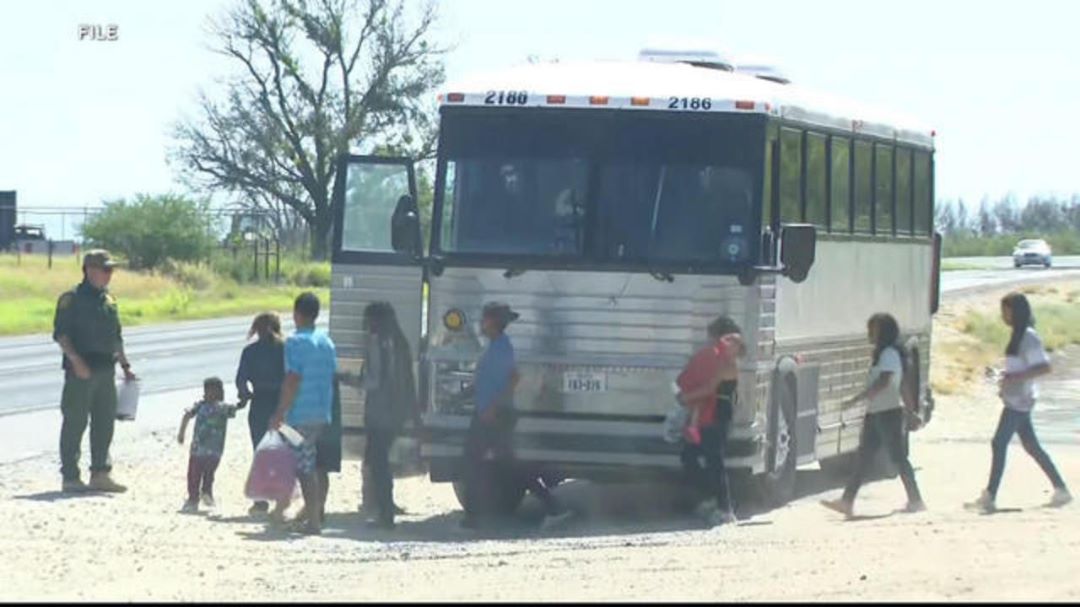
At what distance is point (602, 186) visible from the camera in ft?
55.3

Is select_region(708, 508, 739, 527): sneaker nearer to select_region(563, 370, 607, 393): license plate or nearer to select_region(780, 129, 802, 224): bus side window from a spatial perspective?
select_region(563, 370, 607, 393): license plate

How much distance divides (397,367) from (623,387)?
171cm

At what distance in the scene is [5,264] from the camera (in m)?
71.7

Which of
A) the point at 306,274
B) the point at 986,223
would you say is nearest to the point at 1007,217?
the point at 986,223

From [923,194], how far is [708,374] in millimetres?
7472

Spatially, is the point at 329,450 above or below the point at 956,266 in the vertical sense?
below

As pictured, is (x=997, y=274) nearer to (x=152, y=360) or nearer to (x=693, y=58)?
(x=152, y=360)

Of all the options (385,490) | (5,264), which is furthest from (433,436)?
(5,264)

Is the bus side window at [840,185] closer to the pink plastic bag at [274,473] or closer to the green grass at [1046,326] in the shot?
the pink plastic bag at [274,473]

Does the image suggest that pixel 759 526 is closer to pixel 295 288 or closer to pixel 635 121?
pixel 635 121

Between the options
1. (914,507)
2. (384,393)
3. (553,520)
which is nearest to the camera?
(384,393)

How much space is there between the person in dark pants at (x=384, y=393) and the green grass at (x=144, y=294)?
120ft

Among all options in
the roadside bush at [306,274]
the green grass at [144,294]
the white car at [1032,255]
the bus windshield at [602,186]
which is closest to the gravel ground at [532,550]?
the bus windshield at [602,186]

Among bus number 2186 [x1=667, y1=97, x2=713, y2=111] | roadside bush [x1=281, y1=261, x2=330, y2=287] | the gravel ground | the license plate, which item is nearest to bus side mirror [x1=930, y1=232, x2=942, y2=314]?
the gravel ground
